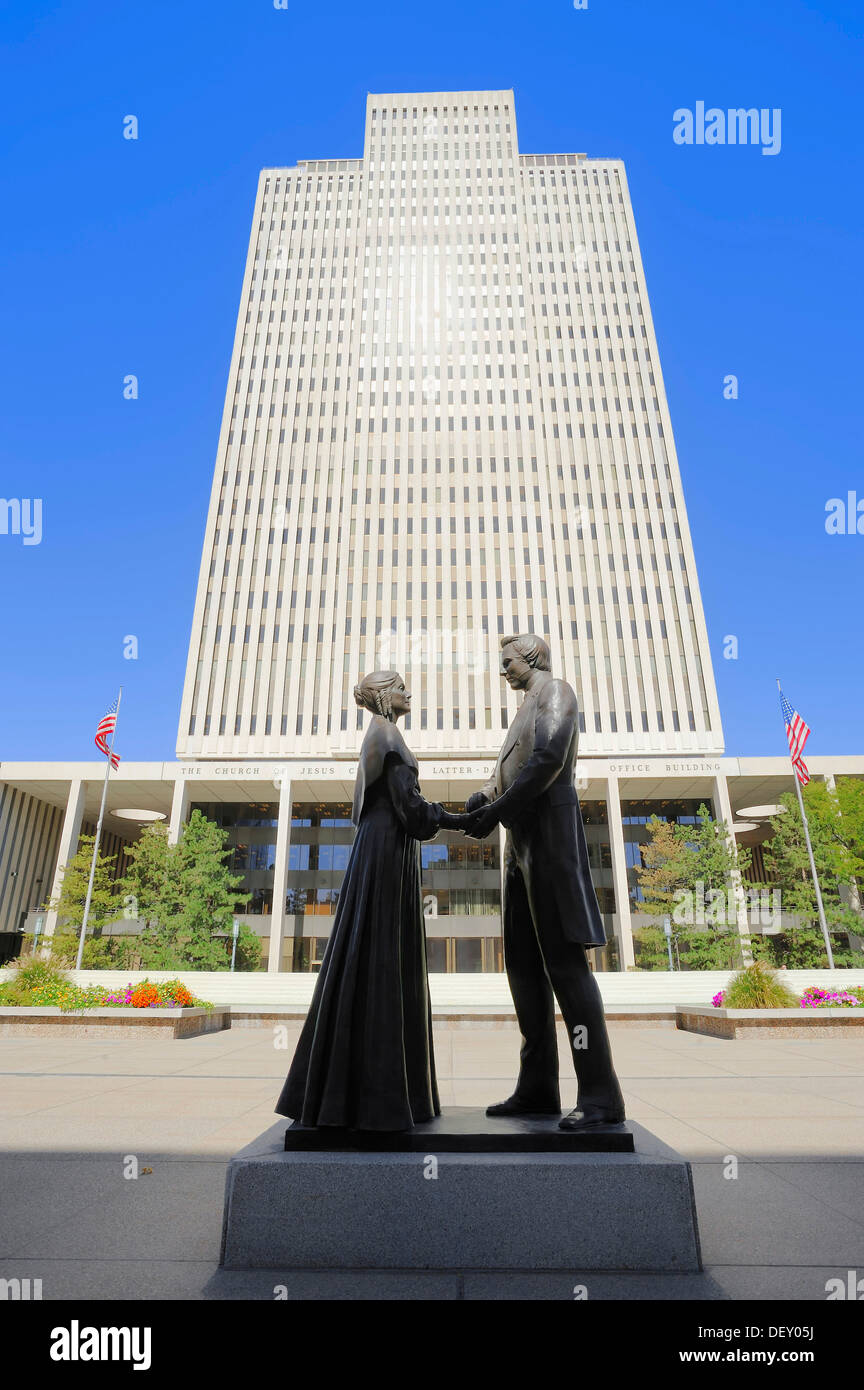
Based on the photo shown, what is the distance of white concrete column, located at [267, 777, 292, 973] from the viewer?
42656 mm

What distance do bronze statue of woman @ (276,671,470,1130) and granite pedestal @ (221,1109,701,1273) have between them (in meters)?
0.31

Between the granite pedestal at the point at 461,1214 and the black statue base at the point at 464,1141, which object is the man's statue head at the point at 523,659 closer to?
the black statue base at the point at 464,1141

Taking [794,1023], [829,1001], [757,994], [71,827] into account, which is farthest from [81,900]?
[829,1001]

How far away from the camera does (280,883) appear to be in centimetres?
4353

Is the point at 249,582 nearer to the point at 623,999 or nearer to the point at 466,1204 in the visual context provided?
the point at 623,999

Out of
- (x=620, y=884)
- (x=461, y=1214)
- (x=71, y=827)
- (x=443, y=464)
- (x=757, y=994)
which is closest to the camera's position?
(x=461, y=1214)

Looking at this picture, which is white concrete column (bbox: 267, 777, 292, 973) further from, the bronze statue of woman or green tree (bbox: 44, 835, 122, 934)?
the bronze statue of woman

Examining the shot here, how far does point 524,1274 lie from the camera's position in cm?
352

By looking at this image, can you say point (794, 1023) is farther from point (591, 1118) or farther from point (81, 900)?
point (81, 900)

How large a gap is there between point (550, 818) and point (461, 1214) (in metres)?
2.11

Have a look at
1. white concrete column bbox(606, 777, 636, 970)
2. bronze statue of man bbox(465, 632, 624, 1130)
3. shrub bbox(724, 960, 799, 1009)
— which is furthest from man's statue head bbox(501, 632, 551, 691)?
white concrete column bbox(606, 777, 636, 970)

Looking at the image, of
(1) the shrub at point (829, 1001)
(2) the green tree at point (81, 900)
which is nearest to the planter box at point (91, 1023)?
(1) the shrub at point (829, 1001)
